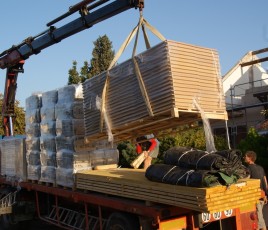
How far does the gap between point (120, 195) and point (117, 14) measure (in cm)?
448

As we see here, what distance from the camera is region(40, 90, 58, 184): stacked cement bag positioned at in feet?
25.1

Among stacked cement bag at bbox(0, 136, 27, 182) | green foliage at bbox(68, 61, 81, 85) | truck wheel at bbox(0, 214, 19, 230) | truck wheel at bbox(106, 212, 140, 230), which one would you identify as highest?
green foliage at bbox(68, 61, 81, 85)

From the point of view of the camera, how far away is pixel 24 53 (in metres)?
12.4

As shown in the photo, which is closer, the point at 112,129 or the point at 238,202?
the point at 238,202

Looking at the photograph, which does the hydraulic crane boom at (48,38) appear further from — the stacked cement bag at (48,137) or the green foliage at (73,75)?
the green foliage at (73,75)

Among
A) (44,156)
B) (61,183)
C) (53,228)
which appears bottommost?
(53,228)

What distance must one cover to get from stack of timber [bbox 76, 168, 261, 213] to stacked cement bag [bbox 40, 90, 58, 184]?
71.5 inches

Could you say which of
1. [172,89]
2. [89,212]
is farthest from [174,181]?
[89,212]

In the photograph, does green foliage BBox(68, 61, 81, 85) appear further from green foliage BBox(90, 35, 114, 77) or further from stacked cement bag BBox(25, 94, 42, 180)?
stacked cement bag BBox(25, 94, 42, 180)

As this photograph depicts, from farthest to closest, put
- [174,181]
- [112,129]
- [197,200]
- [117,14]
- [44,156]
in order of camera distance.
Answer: [117,14]
[44,156]
[112,129]
[174,181]
[197,200]

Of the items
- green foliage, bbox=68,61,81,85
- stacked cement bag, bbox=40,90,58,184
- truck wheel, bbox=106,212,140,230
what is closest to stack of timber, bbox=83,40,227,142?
truck wheel, bbox=106,212,140,230

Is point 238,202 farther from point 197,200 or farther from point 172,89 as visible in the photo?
point 172,89

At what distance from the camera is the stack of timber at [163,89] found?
534cm

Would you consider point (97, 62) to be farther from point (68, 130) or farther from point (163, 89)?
point (163, 89)
